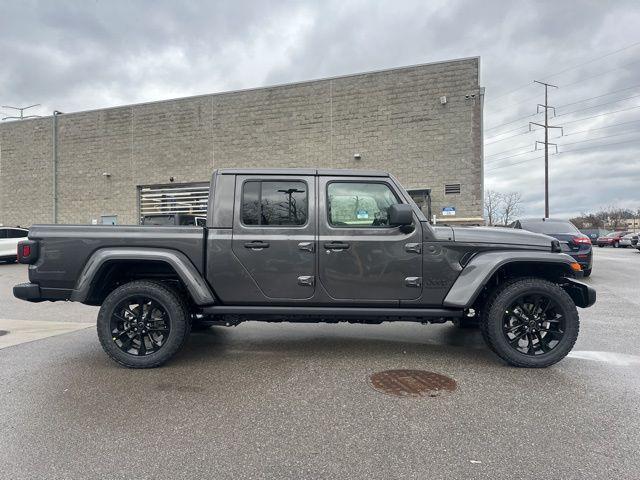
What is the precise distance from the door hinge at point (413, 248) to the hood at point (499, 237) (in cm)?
39

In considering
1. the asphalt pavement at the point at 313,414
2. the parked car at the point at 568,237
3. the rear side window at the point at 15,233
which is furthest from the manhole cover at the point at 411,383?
the rear side window at the point at 15,233

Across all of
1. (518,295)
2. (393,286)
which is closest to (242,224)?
(393,286)

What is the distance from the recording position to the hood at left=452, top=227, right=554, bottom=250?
407 cm

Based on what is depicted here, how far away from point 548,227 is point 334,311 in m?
8.89

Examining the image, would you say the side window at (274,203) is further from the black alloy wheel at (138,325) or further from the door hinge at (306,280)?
the black alloy wheel at (138,325)

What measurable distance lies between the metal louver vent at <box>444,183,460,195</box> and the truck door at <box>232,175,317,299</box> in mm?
12070

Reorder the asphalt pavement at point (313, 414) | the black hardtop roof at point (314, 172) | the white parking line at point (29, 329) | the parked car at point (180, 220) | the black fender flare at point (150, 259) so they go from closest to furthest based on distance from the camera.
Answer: the asphalt pavement at point (313, 414) → the black fender flare at point (150, 259) → the black hardtop roof at point (314, 172) → the white parking line at point (29, 329) → the parked car at point (180, 220)

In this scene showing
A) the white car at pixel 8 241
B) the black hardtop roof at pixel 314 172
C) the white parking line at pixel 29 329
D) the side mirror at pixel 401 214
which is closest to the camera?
the side mirror at pixel 401 214

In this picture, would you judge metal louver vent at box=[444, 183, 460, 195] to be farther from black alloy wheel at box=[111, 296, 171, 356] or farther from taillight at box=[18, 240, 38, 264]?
taillight at box=[18, 240, 38, 264]

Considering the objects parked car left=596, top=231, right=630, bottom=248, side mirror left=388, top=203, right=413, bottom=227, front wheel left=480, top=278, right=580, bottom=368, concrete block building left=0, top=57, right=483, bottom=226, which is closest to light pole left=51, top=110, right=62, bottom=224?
concrete block building left=0, top=57, right=483, bottom=226

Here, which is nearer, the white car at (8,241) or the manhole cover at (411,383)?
the manhole cover at (411,383)

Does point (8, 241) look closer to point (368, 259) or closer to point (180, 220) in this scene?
point (180, 220)

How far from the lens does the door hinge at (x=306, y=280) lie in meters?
4.09

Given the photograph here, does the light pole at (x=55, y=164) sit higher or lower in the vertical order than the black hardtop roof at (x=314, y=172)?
higher
